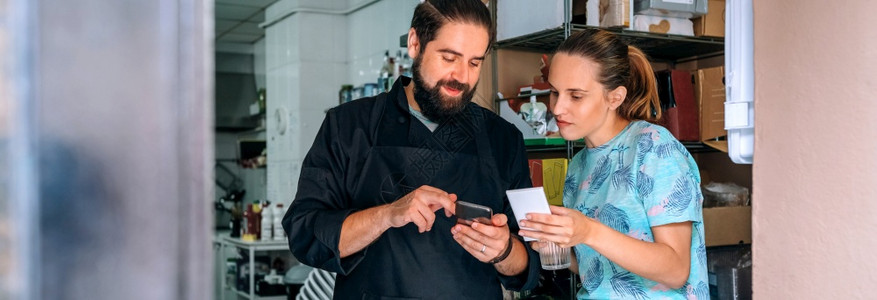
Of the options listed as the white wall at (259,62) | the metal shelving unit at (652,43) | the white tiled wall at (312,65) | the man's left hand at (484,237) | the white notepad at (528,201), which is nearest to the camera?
the white notepad at (528,201)

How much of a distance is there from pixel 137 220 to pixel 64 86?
0.36 feet

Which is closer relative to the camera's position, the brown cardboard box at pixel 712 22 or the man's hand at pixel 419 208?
the man's hand at pixel 419 208

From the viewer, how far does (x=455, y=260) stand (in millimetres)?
1921

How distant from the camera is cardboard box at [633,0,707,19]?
346 centimetres

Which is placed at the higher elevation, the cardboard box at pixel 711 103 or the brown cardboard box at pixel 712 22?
the brown cardboard box at pixel 712 22

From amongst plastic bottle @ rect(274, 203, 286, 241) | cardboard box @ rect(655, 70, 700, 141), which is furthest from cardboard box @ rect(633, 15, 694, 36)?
plastic bottle @ rect(274, 203, 286, 241)

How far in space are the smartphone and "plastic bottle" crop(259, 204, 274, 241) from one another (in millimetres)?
4515

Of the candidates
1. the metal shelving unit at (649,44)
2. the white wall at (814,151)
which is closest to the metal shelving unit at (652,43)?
the metal shelving unit at (649,44)

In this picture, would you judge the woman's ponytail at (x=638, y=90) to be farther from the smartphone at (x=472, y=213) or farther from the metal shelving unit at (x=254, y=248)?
the metal shelving unit at (x=254, y=248)

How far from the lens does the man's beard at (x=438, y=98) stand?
1914mm

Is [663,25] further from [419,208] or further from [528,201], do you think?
[419,208]

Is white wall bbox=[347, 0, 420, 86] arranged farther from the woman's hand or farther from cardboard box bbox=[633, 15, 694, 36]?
the woman's hand

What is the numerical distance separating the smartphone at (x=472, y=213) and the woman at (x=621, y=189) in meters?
0.08

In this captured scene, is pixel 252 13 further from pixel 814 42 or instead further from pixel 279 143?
pixel 814 42
